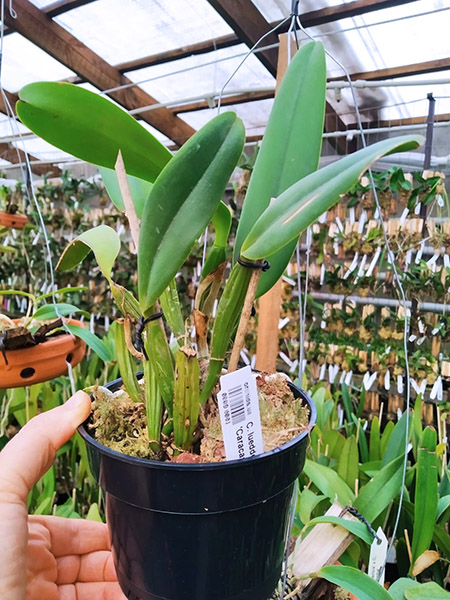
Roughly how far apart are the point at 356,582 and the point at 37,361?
676 millimetres

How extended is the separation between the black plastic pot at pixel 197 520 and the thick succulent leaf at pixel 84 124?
0.22m

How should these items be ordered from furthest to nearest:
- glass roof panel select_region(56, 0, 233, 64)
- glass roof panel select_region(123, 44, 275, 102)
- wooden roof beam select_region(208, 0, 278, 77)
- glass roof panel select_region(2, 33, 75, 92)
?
glass roof panel select_region(2, 33, 75, 92) → glass roof panel select_region(123, 44, 275, 102) → glass roof panel select_region(56, 0, 233, 64) → wooden roof beam select_region(208, 0, 278, 77)

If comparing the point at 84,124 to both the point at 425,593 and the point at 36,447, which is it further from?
the point at 425,593

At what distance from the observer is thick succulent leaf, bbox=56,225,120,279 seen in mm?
357

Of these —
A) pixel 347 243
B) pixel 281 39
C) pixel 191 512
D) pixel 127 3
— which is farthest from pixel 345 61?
pixel 191 512

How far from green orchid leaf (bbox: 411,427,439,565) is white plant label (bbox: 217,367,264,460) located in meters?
0.49

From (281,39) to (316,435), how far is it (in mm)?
867

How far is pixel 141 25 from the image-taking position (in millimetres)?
2141

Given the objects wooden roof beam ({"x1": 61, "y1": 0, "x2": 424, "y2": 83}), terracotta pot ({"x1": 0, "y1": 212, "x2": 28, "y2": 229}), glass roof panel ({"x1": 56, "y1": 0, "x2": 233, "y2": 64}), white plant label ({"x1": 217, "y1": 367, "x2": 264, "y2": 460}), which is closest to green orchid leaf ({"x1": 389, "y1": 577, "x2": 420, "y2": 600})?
white plant label ({"x1": 217, "y1": 367, "x2": 264, "y2": 460})

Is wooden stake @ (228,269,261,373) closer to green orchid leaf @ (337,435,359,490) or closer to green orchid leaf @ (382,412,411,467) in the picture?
green orchid leaf @ (337,435,359,490)

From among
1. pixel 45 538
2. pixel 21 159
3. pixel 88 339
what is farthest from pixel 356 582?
pixel 21 159

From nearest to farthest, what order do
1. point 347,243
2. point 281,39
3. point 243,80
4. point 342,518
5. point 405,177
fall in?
point 342,518, point 281,39, point 405,177, point 347,243, point 243,80

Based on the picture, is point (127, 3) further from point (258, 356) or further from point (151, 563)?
point (151, 563)

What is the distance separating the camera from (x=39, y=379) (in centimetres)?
88
